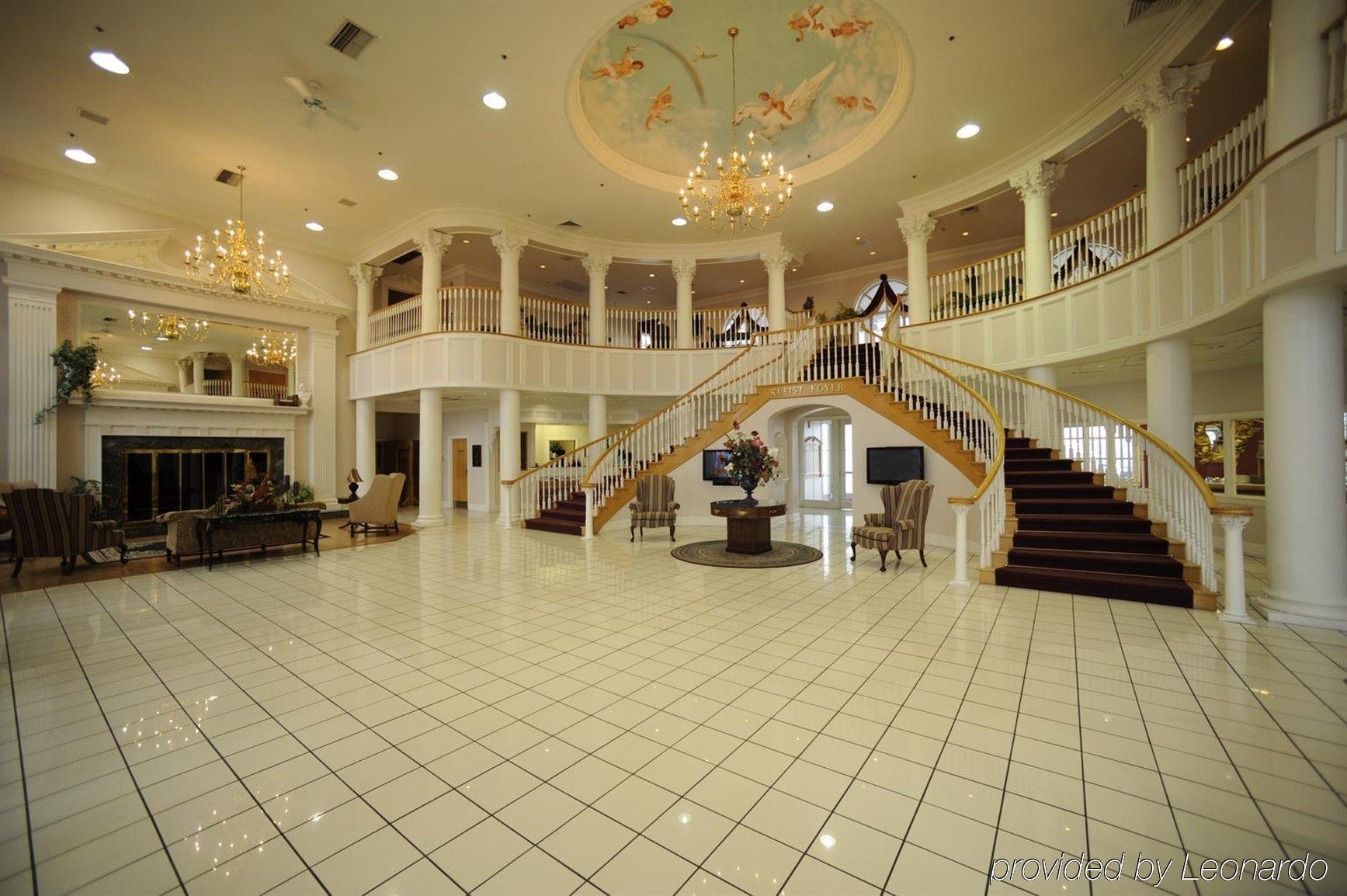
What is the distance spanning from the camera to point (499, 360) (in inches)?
428

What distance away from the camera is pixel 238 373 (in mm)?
12031

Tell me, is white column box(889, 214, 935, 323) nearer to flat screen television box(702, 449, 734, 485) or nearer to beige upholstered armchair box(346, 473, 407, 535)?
flat screen television box(702, 449, 734, 485)

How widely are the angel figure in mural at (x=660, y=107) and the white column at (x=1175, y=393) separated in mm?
7601

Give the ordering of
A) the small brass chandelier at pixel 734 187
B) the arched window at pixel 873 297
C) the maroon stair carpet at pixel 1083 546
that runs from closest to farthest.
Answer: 1. the maroon stair carpet at pixel 1083 546
2. the small brass chandelier at pixel 734 187
3. the arched window at pixel 873 297

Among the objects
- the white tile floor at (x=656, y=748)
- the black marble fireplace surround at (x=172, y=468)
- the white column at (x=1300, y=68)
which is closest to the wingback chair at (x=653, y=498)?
the white tile floor at (x=656, y=748)

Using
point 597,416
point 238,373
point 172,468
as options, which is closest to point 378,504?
point 172,468

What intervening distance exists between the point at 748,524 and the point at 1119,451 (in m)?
4.58

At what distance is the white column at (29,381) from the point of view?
8.41 m

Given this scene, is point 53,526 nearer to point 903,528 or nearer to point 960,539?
point 903,528

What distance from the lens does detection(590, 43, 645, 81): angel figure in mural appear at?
754 cm

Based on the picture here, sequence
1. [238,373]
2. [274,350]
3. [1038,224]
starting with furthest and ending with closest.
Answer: [238,373] → [274,350] → [1038,224]

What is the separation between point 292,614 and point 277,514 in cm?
330

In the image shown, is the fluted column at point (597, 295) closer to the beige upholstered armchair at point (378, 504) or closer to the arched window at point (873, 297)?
the beige upholstered armchair at point (378, 504)

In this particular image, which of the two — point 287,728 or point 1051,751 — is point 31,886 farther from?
point 1051,751
